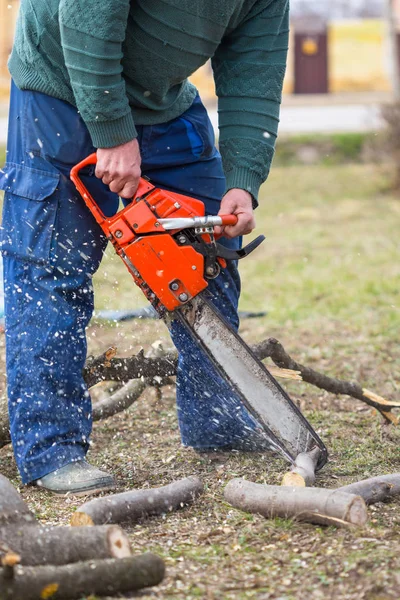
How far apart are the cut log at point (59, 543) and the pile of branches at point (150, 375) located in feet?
3.78

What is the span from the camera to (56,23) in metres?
2.87

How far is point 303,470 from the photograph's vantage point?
290 cm

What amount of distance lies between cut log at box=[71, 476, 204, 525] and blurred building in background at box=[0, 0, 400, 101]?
1983 centimetres

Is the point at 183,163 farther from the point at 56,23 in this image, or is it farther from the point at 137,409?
the point at 137,409

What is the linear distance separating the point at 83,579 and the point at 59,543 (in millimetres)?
164

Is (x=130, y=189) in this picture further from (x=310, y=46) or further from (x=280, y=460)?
(x=310, y=46)

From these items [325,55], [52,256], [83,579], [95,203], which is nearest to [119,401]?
[52,256]

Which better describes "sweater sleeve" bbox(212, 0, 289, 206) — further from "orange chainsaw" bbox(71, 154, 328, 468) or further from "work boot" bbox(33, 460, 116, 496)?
"work boot" bbox(33, 460, 116, 496)

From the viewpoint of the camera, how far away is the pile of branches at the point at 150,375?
3486 mm

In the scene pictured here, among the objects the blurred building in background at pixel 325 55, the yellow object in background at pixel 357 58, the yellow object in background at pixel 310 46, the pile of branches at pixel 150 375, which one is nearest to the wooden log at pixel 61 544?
the pile of branches at pixel 150 375

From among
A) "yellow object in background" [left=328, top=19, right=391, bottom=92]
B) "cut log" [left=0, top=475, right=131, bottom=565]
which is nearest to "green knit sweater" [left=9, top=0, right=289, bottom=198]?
"cut log" [left=0, top=475, right=131, bottom=565]

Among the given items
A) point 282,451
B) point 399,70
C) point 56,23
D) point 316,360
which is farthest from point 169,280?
point 399,70

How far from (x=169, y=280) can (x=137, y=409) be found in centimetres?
136

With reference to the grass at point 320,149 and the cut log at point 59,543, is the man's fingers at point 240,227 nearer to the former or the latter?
the cut log at point 59,543
